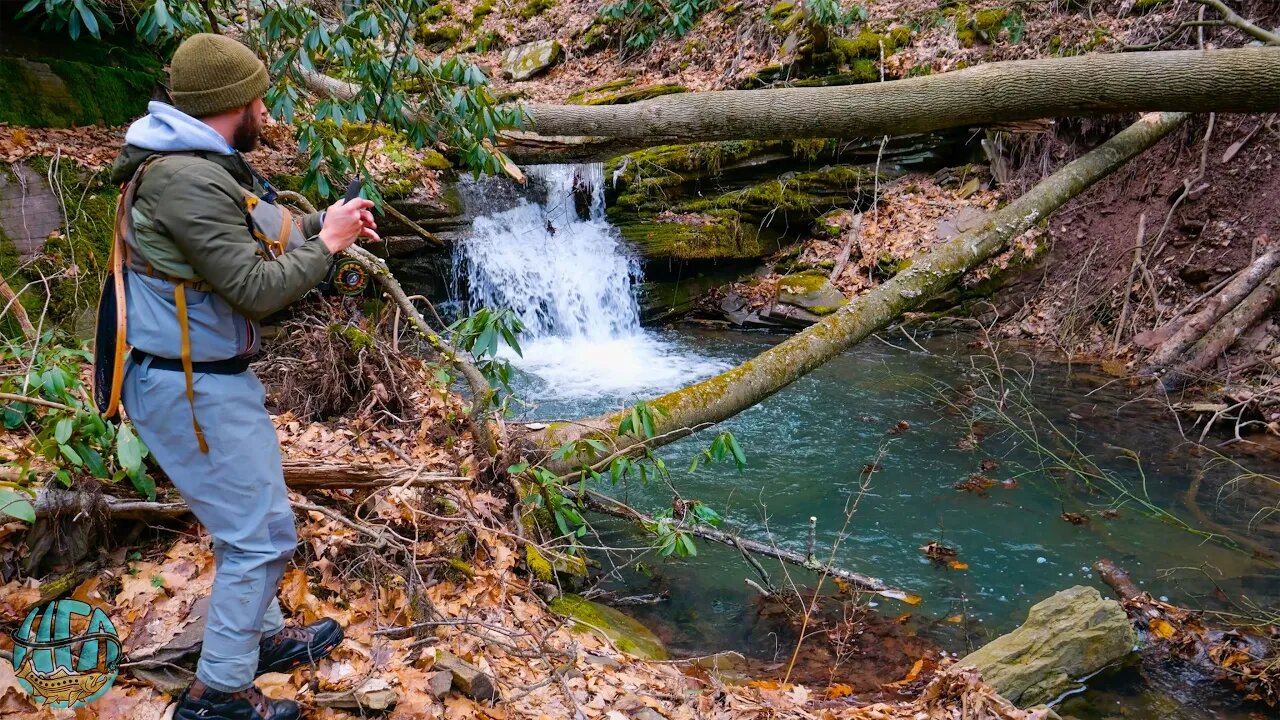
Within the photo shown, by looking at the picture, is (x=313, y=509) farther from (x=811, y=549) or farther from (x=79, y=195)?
(x=79, y=195)

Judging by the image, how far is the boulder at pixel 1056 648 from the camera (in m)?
3.46

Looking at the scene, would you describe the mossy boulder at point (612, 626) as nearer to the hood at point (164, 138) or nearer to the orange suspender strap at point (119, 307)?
the orange suspender strap at point (119, 307)

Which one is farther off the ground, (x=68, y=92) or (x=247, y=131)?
(x=68, y=92)

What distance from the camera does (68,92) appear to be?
5539 mm

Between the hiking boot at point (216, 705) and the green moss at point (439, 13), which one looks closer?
the hiking boot at point (216, 705)

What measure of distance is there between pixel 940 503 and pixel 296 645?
4.54m

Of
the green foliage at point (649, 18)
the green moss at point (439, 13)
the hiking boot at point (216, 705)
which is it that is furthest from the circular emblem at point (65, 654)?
the green moss at point (439, 13)

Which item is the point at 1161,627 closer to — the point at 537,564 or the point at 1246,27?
the point at 537,564

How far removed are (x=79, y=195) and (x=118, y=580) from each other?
137 inches

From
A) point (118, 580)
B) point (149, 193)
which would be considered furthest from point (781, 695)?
point (149, 193)

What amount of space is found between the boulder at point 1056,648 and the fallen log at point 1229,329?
4380mm

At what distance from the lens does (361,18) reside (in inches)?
172

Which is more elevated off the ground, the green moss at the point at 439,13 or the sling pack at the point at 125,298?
the green moss at the point at 439,13

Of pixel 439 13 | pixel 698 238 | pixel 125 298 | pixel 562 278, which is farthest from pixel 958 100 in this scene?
pixel 439 13
